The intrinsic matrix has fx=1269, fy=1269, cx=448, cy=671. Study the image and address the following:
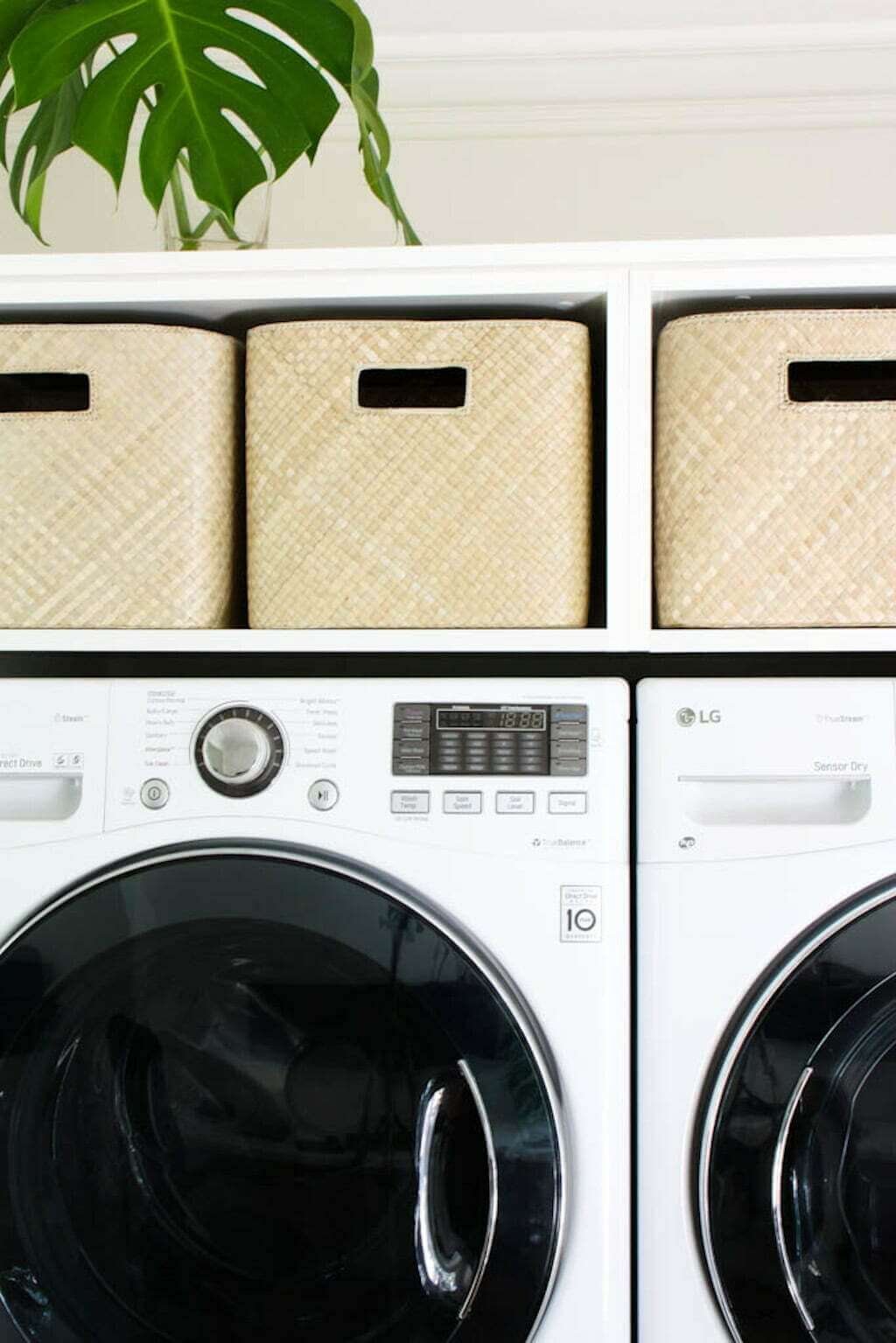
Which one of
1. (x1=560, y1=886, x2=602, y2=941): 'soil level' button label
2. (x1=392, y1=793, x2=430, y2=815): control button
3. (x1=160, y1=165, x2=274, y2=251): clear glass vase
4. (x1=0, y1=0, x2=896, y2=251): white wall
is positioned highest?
(x1=0, y1=0, x2=896, y2=251): white wall

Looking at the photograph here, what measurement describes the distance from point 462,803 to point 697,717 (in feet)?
0.72

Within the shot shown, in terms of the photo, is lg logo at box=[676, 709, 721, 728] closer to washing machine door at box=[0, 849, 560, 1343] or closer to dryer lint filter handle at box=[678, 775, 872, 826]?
dryer lint filter handle at box=[678, 775, 872, 826]

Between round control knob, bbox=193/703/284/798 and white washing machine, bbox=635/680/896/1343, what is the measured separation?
1.08 feet

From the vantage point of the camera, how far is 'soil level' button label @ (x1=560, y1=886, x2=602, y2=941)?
1085 mm

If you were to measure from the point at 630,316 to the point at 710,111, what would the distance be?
2.40 ft

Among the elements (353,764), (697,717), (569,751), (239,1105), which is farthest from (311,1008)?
(697,717)

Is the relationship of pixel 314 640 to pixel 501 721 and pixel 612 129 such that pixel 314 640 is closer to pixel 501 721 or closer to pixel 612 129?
pixel 501 721

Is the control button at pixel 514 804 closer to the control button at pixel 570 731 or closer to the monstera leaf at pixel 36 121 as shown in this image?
the control button at pixel 570 731

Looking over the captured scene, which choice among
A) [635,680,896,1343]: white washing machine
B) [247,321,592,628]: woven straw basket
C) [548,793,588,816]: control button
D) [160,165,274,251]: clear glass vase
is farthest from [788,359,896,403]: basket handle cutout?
[160,165,274,251]: clear glass vase

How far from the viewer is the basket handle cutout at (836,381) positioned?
127 cm

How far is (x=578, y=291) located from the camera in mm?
1183

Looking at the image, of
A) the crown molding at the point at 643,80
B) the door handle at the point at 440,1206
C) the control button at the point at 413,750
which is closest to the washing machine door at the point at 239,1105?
the door handle at the point at 440,1206

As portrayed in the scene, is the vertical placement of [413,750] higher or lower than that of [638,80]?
lower

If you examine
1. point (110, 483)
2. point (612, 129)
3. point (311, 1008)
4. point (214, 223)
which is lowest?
point (311, 1008)
